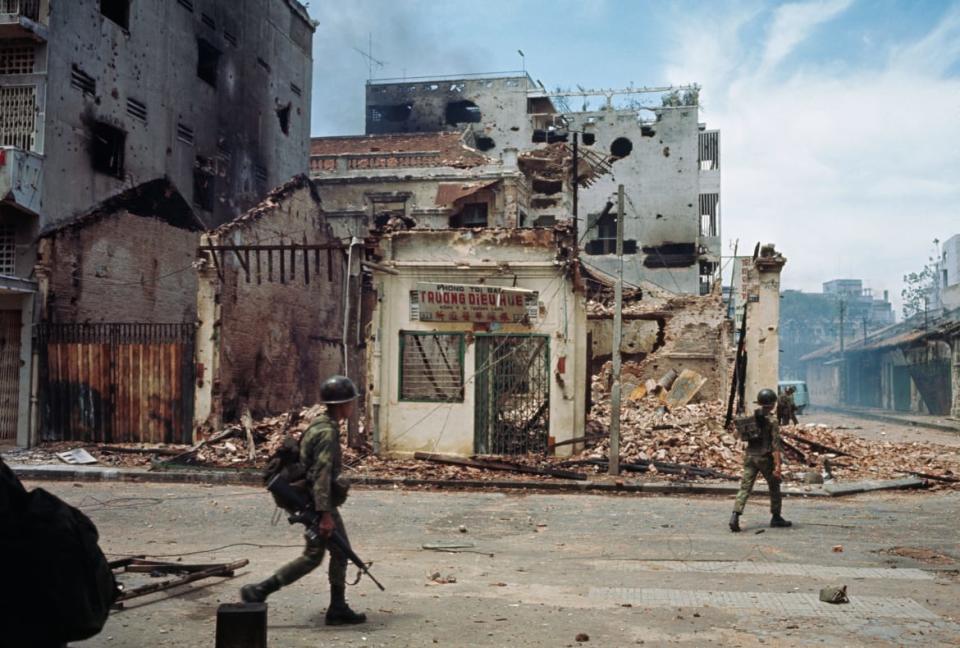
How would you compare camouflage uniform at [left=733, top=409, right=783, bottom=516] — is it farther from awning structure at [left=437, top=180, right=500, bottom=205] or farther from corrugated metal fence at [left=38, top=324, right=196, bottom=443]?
awning structure at [left=437, top=180, right=500, bottom=205]

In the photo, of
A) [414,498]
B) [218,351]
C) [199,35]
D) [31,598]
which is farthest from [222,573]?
[199,35]

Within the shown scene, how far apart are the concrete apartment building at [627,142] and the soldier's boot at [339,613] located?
143 ft

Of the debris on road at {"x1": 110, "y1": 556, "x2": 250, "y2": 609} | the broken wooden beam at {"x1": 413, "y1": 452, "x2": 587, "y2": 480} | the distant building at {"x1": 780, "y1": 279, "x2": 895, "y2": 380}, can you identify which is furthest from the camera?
the distant building at {"x1": 780, "y1": 279, "x2": 895, "y2": 380}

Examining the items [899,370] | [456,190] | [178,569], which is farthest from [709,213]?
[178,569]

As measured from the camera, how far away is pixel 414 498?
1362cm

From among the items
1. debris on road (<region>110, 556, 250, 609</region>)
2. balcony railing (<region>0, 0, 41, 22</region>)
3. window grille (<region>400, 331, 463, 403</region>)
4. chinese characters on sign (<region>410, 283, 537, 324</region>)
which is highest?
balcony railing (<region>0, 0, 41, 22</region>)

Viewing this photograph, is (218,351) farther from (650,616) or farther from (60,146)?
(650,616)

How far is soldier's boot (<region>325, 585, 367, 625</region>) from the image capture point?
246 inches

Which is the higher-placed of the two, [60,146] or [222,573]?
[60,146]

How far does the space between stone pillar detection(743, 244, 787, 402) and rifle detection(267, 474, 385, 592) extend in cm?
1420

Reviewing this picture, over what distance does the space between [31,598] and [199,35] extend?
2623 centimetres

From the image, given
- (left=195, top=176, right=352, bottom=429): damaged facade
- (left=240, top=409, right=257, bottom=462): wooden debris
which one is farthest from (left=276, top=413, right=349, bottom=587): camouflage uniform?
(left=240, top=409, right=257, bottom=462): wooden debris

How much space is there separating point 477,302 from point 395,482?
415 cm

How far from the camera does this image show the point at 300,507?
20.0ft
